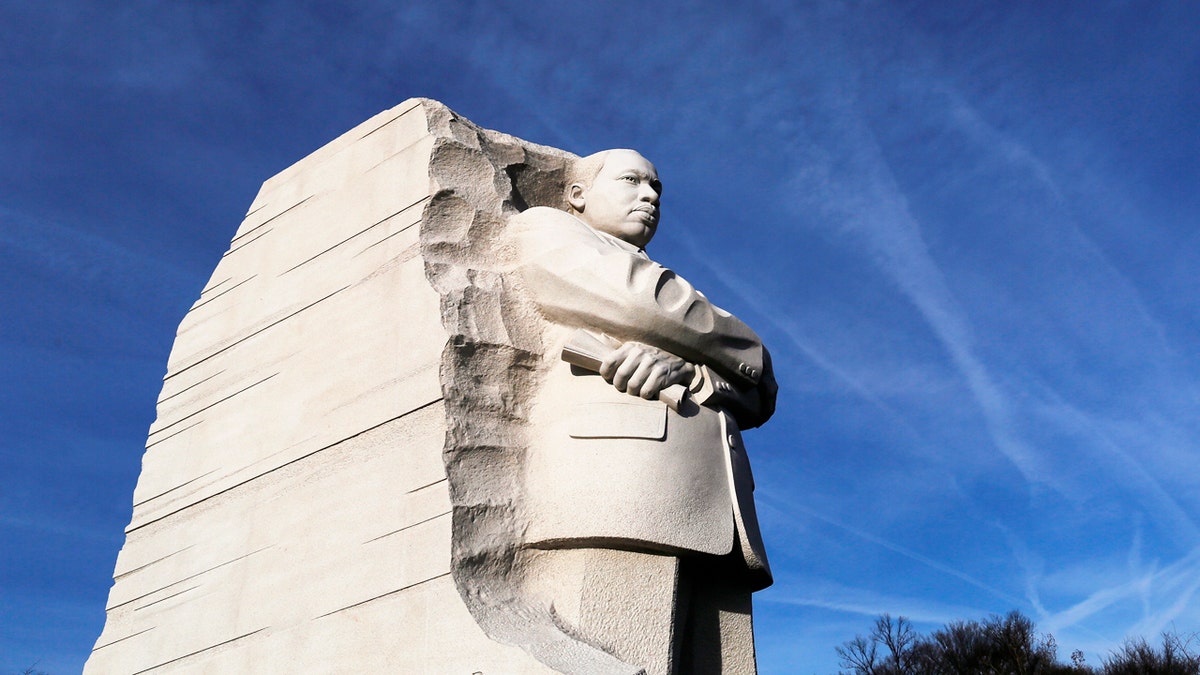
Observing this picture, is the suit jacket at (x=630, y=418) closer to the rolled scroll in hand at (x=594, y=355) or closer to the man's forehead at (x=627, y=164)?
the rolled scroll in hand at (x=594, y=355)

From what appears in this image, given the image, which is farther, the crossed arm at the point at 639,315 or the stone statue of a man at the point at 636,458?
the crossed arm at the point at 639,315

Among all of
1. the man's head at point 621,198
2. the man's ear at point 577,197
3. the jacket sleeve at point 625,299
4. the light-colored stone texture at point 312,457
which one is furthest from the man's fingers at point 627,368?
the man's ear at point 577,197

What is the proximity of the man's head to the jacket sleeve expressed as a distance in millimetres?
396

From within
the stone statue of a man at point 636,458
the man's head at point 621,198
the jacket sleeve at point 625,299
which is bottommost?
the stone statue of a man at point 636,458

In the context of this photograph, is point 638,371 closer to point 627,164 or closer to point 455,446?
point 455,446

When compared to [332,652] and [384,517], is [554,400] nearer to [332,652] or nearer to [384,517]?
[384,517]

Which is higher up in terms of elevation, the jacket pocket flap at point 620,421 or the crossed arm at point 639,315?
the crossed arm at point 639,315

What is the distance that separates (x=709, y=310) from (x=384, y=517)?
1.40 metres

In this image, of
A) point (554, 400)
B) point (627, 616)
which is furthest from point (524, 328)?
point (627, 616)

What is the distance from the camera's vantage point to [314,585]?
3900mm

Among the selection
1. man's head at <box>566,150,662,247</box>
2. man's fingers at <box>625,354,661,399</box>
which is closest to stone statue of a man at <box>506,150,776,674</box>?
man's fingers at <box>625,354,661,399</box>

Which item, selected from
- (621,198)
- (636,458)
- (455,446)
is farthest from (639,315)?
(621,198)

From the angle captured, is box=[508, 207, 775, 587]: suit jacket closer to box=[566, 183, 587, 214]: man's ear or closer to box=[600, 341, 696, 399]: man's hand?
box=[600, 341, 696, 399]: man's hand

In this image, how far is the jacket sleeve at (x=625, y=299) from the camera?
4.02 m
